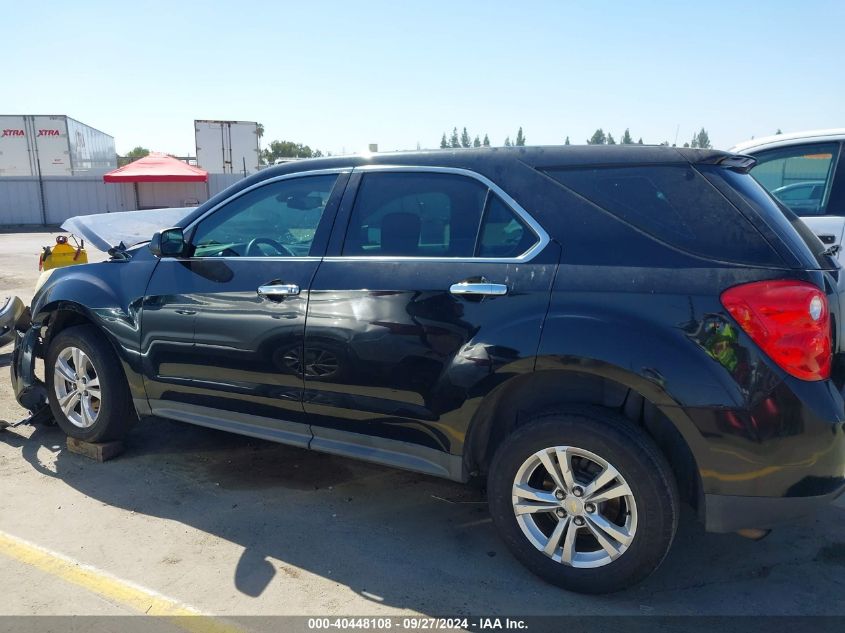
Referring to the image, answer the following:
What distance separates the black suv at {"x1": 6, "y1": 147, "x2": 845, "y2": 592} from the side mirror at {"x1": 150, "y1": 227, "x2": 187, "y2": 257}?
0.01 meters

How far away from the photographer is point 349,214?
359 cm

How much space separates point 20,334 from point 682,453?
4700mm

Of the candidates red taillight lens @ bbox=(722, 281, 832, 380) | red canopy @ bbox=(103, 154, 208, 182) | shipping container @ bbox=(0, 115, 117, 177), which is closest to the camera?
red taillight lens @ bbox=(722, 281, 832, 380)

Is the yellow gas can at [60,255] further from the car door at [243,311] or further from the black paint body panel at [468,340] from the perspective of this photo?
the car door at [243,311]

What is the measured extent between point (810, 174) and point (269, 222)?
13.1 ft

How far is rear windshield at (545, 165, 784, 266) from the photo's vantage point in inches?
105

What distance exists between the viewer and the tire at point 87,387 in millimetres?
4398

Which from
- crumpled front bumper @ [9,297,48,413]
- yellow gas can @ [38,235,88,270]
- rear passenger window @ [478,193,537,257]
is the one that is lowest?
crumpled front bumper @ [9,297,48,413]

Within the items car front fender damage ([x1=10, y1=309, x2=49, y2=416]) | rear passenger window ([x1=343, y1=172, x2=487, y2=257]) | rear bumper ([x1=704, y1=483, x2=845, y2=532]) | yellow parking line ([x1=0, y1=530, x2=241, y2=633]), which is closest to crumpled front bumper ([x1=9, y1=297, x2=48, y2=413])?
car front fender damage ([x1=10, y1=309, x2=49, y2=416])

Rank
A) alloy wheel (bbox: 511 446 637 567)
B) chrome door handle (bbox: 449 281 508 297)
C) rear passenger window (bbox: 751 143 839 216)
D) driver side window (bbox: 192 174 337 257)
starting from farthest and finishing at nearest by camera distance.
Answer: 1. rear passenger window (bbox: 751 143 839 216)
2. driver side window (bbox: 192 174 337 257)
3. chrome door handle (bbox: 449 281 508 297)
4. alloy wheel (bbox: 511 446 637 567)

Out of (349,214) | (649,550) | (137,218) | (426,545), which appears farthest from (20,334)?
(649,550)

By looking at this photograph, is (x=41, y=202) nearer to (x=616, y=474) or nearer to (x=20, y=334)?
(x=20, y=334)

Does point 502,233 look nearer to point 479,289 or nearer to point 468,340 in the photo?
point 479,289

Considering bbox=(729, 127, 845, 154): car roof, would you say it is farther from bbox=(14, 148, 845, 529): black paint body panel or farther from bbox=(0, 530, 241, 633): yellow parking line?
bbox=(0, 530, 241, 633): yellow parking line
